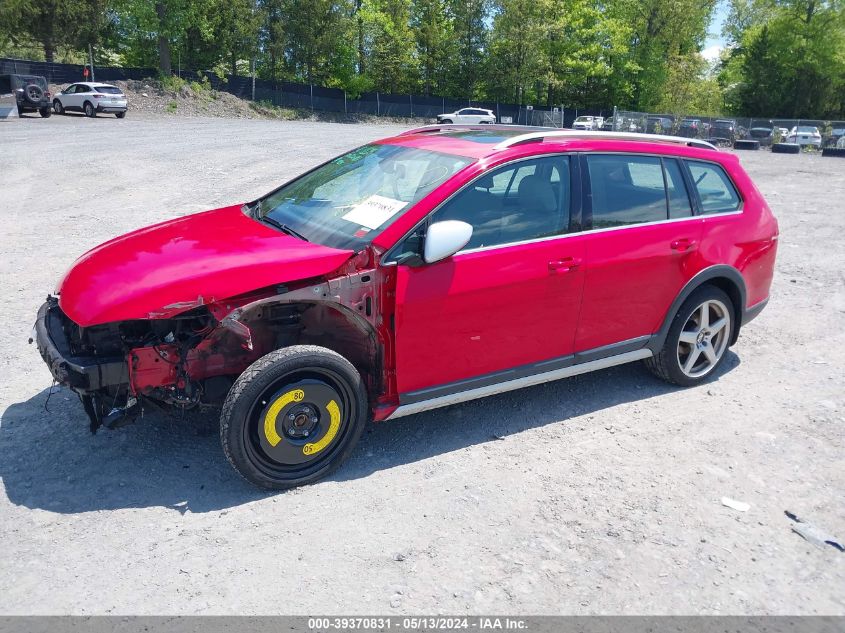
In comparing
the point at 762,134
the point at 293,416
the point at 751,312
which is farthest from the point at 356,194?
the point at 762,134

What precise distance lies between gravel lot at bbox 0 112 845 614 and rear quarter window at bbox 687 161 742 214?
1.34 meters

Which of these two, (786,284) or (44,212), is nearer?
(786,284)

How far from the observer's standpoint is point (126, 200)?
10938 millimetres

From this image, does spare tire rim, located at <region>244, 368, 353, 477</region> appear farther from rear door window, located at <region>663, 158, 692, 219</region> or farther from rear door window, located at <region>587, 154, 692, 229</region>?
rear door window, located at <region>663, 158, 692, 219</region>

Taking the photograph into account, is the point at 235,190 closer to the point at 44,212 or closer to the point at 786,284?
the point at 44,212

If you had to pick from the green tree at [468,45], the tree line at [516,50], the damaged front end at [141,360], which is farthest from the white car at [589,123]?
the damaged front end at [141,360]

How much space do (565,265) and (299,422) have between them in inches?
72.9

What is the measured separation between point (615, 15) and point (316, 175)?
66.9m

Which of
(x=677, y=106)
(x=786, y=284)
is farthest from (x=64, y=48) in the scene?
(x=786, y=284)

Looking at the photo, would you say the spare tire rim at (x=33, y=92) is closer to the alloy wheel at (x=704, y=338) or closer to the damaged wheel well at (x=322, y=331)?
the damaged wheel well at (x=322, y=331)

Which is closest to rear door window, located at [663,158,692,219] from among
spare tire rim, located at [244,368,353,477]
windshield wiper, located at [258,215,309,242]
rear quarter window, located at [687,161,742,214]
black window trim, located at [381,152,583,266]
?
rear quarter window, located at [687,161,742,214]

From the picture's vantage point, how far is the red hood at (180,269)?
334 centimetres

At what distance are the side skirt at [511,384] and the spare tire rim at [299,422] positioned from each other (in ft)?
1.08

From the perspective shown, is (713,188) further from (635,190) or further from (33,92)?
(33,92)
